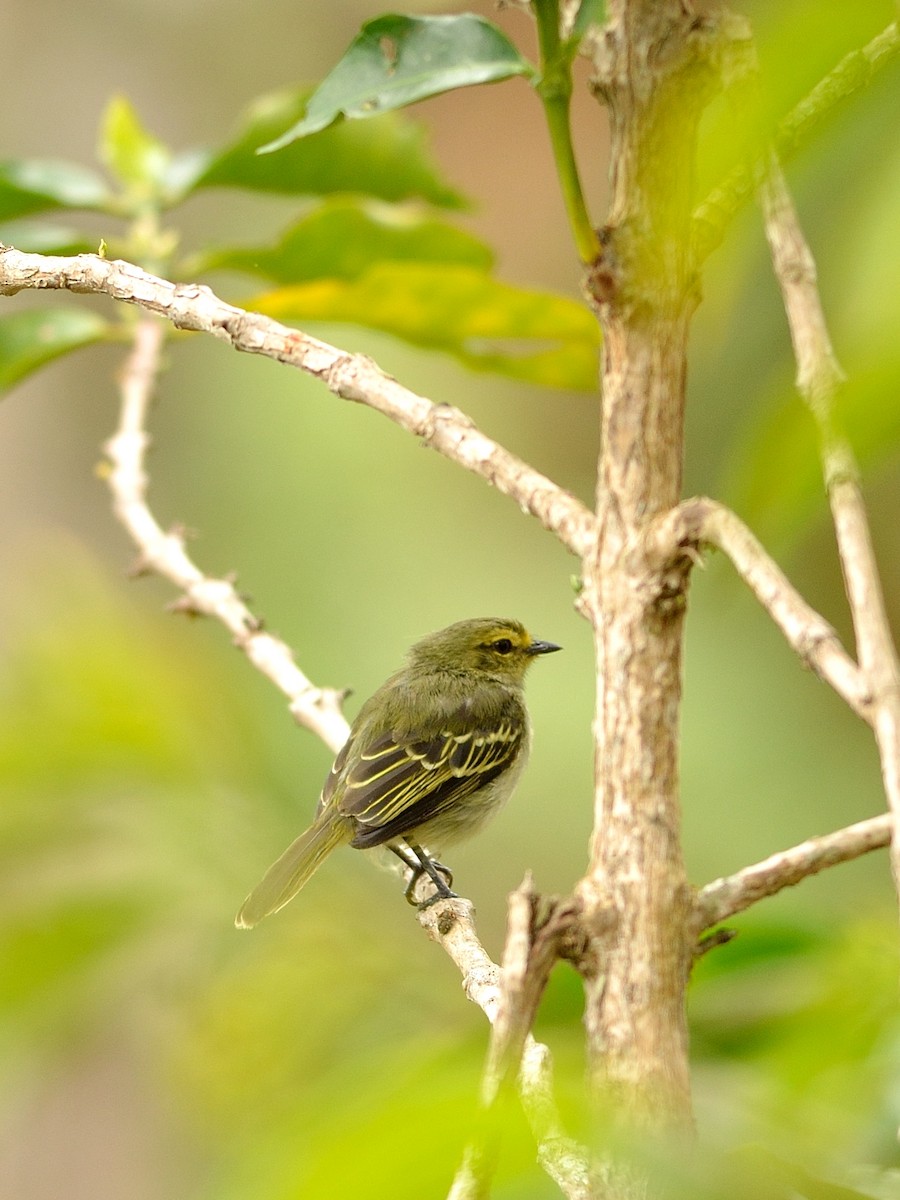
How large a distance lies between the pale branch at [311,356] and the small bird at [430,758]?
2.10 m

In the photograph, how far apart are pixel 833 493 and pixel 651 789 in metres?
0.39

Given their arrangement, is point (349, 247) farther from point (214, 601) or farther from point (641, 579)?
point (641, 579)

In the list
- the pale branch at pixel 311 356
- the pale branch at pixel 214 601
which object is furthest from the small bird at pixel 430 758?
the pale branch at pixel 311 356

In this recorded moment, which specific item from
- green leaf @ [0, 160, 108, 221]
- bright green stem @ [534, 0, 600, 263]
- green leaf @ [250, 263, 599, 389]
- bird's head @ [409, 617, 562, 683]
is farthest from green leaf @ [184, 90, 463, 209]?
bird's head @ [409, 617, 562, 683]

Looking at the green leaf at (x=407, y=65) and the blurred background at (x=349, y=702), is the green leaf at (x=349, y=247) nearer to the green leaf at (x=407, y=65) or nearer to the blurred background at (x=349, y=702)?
the blurred background at (x=349, y=702)

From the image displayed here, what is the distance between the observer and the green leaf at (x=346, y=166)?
2.79 meters

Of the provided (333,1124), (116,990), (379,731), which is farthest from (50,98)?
(333,1124)

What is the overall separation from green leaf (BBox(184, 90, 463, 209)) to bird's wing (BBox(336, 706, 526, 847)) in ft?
5.09

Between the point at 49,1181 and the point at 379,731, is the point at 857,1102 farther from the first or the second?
the point at 49,1181

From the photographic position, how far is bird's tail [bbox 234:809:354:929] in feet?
10.8

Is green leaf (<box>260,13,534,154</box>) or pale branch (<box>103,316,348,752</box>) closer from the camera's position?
green leaf (<box>260,13,534,154</box>)

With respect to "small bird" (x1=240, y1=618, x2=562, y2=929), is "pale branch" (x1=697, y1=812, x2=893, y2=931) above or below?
below

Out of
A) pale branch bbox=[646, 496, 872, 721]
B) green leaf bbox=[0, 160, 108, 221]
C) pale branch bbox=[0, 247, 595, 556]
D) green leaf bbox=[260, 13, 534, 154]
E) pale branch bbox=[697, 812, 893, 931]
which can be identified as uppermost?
green leaf bbox=[0, 160, 108, 221]

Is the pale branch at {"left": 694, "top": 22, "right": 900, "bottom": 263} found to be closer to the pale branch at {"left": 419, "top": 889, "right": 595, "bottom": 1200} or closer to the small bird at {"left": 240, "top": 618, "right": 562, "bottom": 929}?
the pale branch at {"left": 419, "top": 889, "right": 595, "bottom": 1200}
